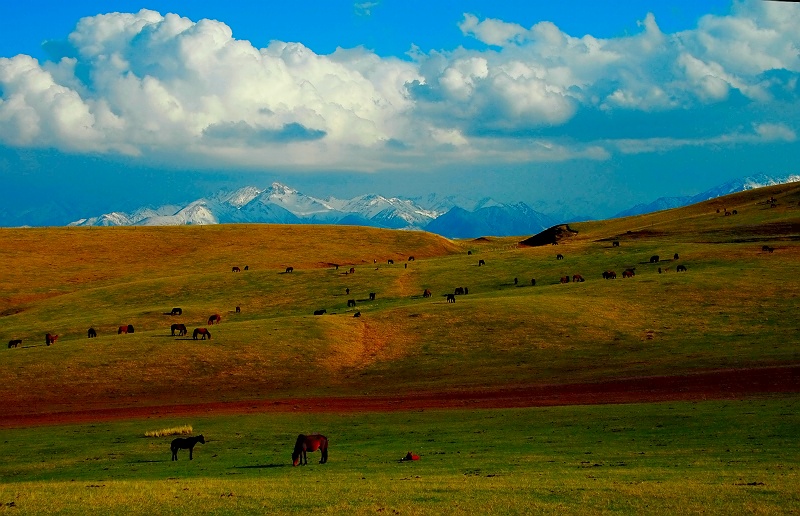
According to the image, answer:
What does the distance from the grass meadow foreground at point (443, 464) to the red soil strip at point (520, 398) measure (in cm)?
348

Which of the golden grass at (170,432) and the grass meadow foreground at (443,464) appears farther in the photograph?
the golden grass at (170,432)

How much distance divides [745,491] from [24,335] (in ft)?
258

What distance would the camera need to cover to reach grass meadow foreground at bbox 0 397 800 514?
2178cm

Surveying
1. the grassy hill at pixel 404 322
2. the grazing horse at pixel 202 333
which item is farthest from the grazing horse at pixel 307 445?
the grazing horse at pixel 202 333

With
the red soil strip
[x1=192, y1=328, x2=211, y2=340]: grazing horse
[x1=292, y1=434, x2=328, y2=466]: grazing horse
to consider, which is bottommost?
the red soil strip

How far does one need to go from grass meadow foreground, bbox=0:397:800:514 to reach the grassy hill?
15050 millimetres

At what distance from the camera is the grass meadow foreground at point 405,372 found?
2441cm

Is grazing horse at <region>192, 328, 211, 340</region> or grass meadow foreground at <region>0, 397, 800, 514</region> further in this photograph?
grazing horse at <region>192, 328, 211, 340</region>

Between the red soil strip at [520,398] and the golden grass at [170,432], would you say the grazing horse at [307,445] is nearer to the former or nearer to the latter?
the golden grass at [170,432]

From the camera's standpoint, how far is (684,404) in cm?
4588

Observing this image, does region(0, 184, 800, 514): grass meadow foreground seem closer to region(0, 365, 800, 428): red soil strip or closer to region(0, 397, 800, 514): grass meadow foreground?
region(0, 397, 800, 514): grass meadow foreground

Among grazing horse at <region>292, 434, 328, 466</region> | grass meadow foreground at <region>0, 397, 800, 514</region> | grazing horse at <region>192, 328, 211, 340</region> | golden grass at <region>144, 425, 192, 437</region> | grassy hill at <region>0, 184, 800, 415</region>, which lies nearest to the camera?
grass meadow foreground at <region>0, 397, 800, 514</region>

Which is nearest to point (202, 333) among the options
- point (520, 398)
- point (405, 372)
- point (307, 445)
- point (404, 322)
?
point (404, 322)

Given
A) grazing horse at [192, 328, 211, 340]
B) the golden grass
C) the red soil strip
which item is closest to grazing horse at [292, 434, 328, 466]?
the golden grass
